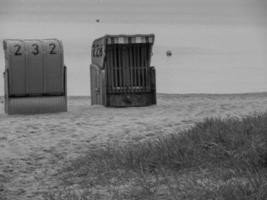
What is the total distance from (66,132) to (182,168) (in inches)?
160

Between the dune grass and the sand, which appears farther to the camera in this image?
the sand

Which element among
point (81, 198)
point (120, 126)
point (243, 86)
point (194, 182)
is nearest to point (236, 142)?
point (194, 182)

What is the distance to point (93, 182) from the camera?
846cm

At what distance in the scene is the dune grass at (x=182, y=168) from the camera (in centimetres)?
734

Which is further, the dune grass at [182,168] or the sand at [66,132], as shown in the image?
the sand at [66,132]

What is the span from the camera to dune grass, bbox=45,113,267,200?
7340mm

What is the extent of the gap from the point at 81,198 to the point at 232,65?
38.7m

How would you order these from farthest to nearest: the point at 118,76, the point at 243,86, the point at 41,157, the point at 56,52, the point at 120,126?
the point at 243,86
the point at 118,76
the point at 56,52
the point at 120,126
the point at 41,157

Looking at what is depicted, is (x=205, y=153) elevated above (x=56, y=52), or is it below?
below

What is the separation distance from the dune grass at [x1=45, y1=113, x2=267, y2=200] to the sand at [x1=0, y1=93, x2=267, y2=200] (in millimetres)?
366

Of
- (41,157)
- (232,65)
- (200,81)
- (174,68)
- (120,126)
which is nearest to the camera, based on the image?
(41,157)

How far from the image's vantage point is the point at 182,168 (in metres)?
8.62

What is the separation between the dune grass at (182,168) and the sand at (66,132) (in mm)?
366

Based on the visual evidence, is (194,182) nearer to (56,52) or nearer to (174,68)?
(56,52)
